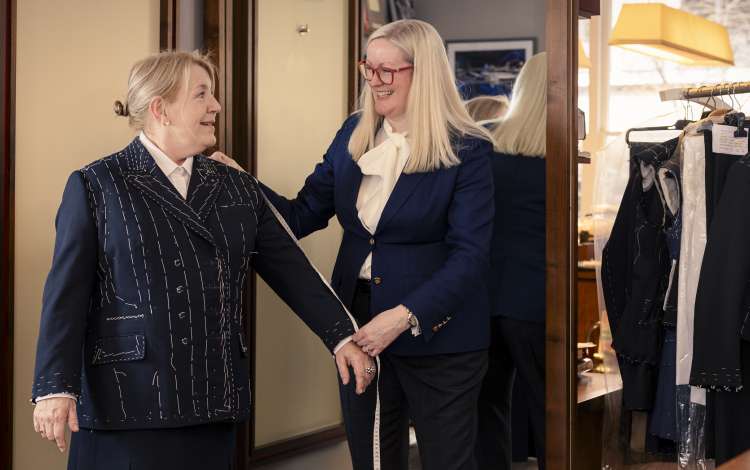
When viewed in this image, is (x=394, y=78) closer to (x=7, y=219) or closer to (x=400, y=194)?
(x=400, y=194)

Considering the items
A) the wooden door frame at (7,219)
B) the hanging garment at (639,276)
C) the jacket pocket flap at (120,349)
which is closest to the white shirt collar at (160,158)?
the jacket pocket flap at (120,349)

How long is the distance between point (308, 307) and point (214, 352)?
1.08 ft

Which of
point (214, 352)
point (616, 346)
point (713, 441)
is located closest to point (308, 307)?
point (214, 352)

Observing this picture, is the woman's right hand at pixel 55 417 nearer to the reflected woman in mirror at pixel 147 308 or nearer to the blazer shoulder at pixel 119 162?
the reflected woman in mirror at pixel 147 308

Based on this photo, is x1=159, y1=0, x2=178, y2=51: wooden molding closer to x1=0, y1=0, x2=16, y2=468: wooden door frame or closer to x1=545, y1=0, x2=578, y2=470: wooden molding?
x1=0, y1=0, x2=16, y2=468: wooden door frame

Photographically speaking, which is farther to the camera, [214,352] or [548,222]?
[548,222]

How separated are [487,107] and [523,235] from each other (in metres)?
0.45

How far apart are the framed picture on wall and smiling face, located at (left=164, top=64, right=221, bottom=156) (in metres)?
1.08

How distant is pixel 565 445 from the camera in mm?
2805

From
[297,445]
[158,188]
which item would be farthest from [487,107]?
[297,445]

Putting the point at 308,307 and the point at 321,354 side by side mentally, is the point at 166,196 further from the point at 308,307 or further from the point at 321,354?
the point at 321,354

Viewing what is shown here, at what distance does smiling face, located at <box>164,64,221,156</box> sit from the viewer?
2.24 meters

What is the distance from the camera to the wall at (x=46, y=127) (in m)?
2.66

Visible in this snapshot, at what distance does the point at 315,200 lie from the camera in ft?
9.34
